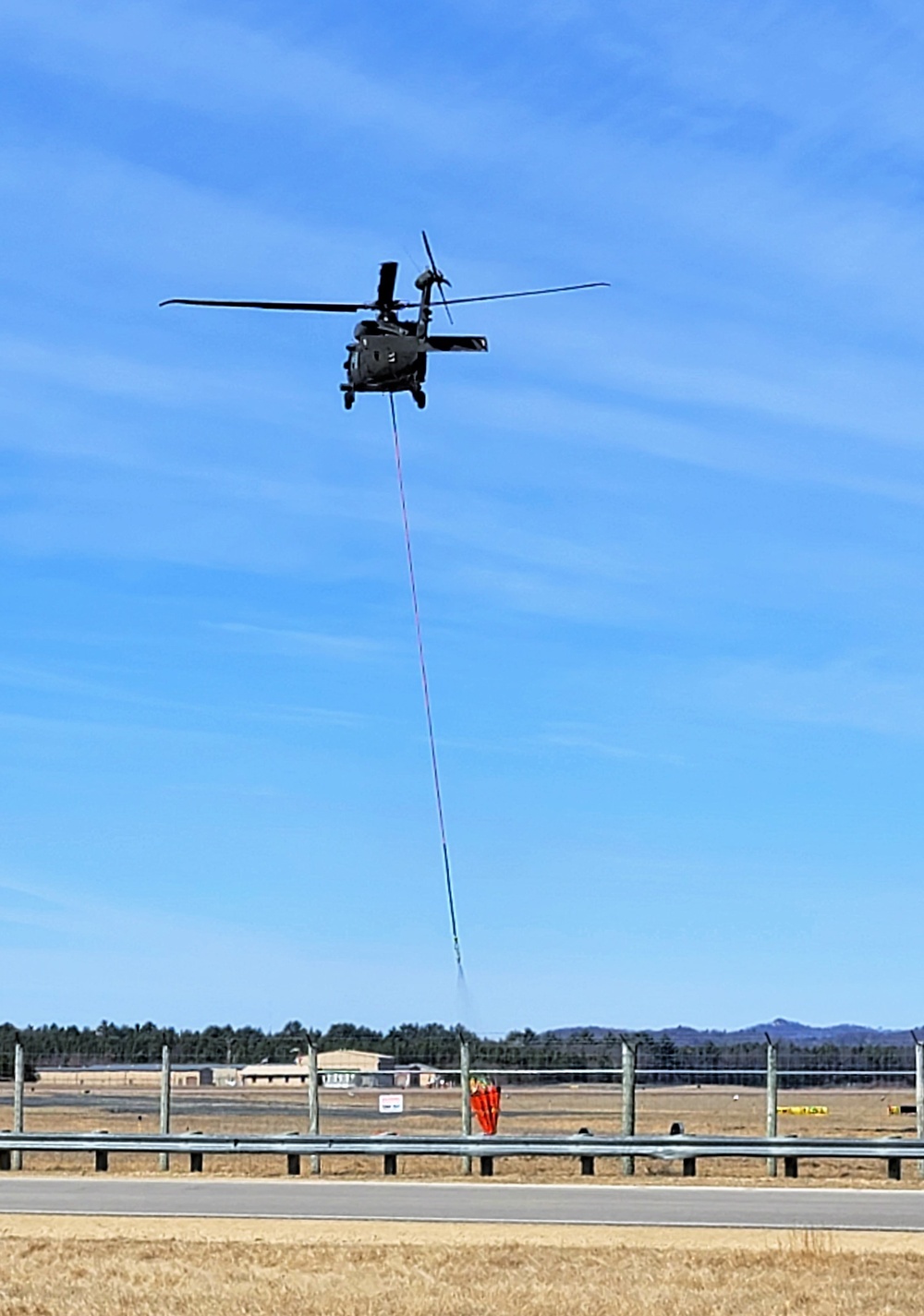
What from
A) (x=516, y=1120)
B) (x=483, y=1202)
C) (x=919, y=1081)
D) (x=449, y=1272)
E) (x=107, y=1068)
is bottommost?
(x=516, y=1120)

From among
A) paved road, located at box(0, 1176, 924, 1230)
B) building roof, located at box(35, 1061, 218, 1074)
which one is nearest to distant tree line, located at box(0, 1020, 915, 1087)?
building roof, located at box(35, 1061, 218, 1074)

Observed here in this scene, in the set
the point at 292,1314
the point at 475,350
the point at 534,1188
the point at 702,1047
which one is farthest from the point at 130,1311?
the point at 702,1047

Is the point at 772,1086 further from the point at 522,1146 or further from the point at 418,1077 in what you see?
the point at 418,1077

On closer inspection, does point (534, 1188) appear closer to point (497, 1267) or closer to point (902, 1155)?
point (902, 1155)

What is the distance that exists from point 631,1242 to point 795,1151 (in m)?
6.46

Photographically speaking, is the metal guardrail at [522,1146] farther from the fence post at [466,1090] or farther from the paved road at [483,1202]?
the fence post at [466,1090]

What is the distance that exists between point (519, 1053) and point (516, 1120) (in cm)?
2136

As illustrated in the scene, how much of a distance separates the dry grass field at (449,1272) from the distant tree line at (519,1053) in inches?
398

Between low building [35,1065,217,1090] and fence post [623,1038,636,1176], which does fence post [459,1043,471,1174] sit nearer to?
fence post [623,1038,636,1176]

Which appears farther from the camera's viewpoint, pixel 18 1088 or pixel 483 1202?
pixel 18 1088

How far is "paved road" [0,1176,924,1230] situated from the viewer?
64.3 feet

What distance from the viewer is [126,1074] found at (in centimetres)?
5319

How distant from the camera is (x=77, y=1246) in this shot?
17094 mm

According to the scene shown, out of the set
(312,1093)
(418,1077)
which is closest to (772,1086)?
(312,1093)
